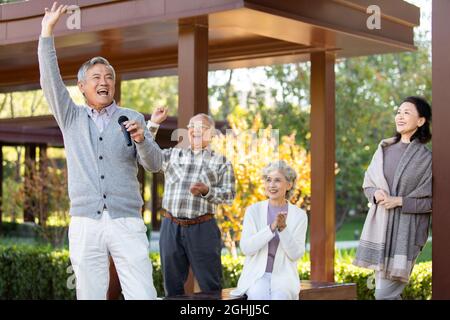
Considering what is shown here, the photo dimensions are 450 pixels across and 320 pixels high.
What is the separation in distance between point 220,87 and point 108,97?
19282 mm

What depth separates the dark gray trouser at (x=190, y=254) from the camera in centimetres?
694

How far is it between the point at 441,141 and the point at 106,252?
91.0 inches

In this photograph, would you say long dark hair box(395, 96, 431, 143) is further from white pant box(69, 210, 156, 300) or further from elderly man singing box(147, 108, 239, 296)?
white pant box(69, 210, 156, 300)

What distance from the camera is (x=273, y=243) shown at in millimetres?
6168

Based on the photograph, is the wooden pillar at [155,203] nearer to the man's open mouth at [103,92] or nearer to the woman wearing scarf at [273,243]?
the woman wearing scarf at [273,243]

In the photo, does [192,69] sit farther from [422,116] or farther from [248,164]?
[248,164]

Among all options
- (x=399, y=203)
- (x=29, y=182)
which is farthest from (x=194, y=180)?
(x=29, y=182)

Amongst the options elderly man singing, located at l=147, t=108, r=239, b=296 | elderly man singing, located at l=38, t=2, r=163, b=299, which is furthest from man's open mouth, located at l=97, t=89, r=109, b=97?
elderly man singing, located at l=147, t=108, r=239, b=296

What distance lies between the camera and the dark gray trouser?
694cm

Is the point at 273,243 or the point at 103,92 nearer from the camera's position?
the point at 103,92

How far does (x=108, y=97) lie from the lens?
15.9ft

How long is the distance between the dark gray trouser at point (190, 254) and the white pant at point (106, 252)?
2.17 m

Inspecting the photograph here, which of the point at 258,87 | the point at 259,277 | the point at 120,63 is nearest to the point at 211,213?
the point at 259,277
